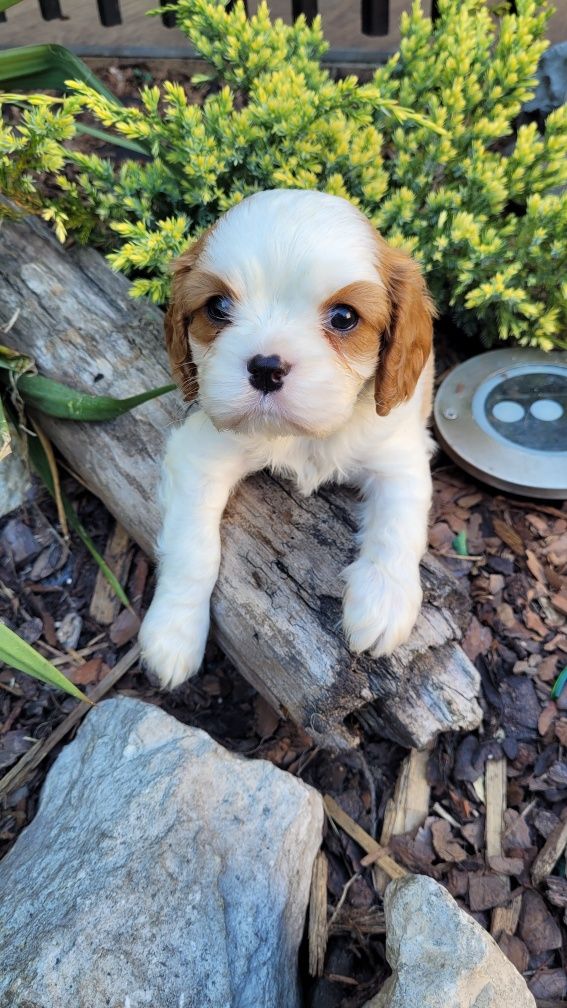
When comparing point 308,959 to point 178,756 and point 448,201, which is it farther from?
point 448,201

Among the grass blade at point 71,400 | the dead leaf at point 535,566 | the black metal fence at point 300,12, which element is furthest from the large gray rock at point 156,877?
the black metal fence at point 300,12

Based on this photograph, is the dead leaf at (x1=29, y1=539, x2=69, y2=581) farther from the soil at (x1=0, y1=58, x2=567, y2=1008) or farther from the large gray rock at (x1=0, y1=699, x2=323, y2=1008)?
the large gray rock at (x1=0, y1=699, x2=323, y2=1008)

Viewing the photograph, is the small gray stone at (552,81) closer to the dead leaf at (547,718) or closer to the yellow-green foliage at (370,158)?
the yellow-green foliage at (370,158)

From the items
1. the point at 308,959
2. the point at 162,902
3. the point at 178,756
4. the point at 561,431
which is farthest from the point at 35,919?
the point at 561,431

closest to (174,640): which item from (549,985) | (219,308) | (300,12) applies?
(219,308)

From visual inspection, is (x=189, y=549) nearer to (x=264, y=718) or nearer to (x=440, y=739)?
(x=264, y=718)

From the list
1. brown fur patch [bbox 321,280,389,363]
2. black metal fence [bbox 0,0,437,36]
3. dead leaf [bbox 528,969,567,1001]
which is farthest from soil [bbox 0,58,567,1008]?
black metal fence [bbox 0,0,437,36]
